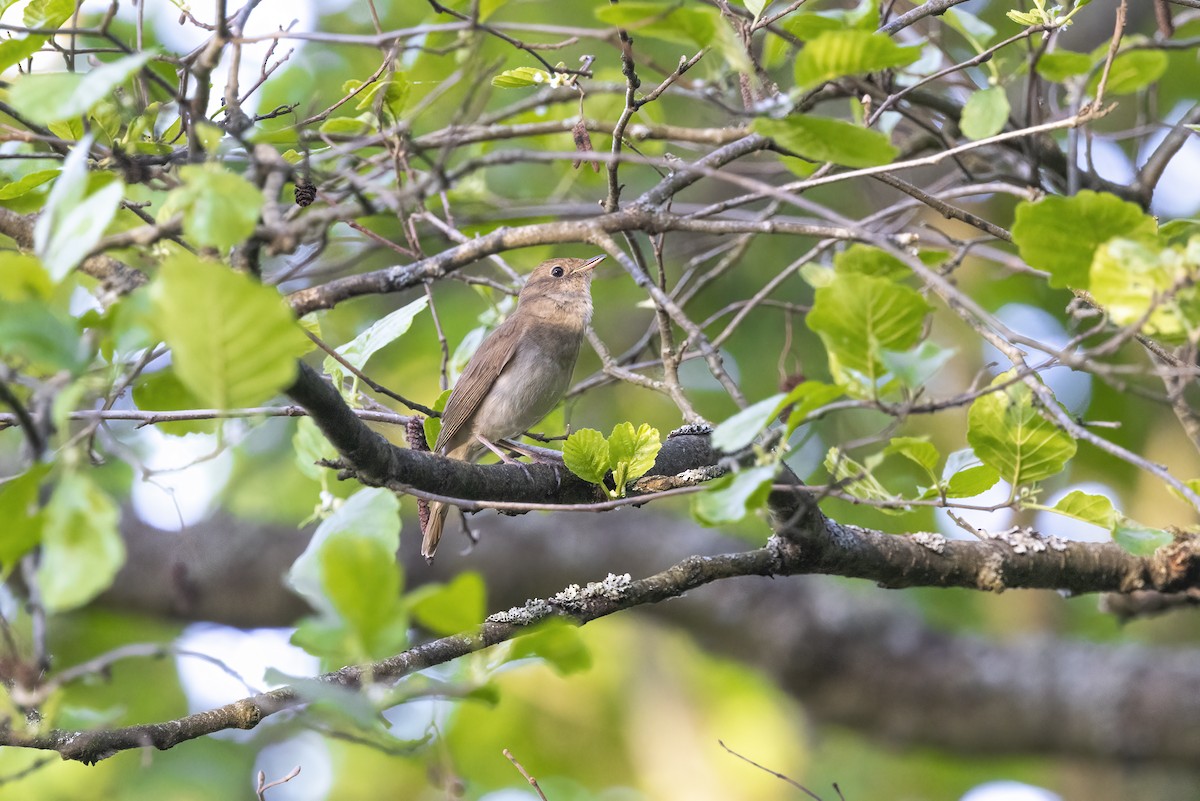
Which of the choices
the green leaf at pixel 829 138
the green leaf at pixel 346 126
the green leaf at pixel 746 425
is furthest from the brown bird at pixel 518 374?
the green leaf at pixel 746 425

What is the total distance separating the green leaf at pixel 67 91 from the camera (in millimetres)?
1621

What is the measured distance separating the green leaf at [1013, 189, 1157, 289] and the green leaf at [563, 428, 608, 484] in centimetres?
101

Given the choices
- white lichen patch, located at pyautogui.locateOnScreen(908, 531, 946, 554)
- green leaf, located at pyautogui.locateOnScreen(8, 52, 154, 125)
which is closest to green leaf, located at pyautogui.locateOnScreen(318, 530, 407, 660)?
green leaf, located at pyautogui.locateOnScreen(8, 52, 154, 125)

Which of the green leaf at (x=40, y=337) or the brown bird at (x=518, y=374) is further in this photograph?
the brown bird at (x=518, y=374)

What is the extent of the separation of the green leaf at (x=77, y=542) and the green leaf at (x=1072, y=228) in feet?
5.02

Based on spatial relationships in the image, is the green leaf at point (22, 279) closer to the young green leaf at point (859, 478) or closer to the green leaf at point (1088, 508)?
the young green leaf at point (859, 478)

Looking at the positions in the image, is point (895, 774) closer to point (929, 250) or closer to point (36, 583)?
point (929, 250)

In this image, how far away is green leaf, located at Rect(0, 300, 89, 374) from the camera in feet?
4.67

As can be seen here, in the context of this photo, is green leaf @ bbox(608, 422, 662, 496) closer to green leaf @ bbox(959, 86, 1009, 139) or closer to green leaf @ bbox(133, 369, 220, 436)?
green leaf @ bbox(133, 369, 220, 436)

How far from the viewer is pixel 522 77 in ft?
10.1

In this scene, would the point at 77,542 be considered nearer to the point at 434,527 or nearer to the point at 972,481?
the point at 972,481

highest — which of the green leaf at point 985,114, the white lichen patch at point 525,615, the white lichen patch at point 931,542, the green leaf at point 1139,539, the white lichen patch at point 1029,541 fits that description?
the green leaf at point 985,114

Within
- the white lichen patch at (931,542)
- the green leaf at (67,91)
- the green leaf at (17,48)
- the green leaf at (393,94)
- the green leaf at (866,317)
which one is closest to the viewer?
the green leaf at (67,91)

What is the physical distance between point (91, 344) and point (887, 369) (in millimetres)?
1251
